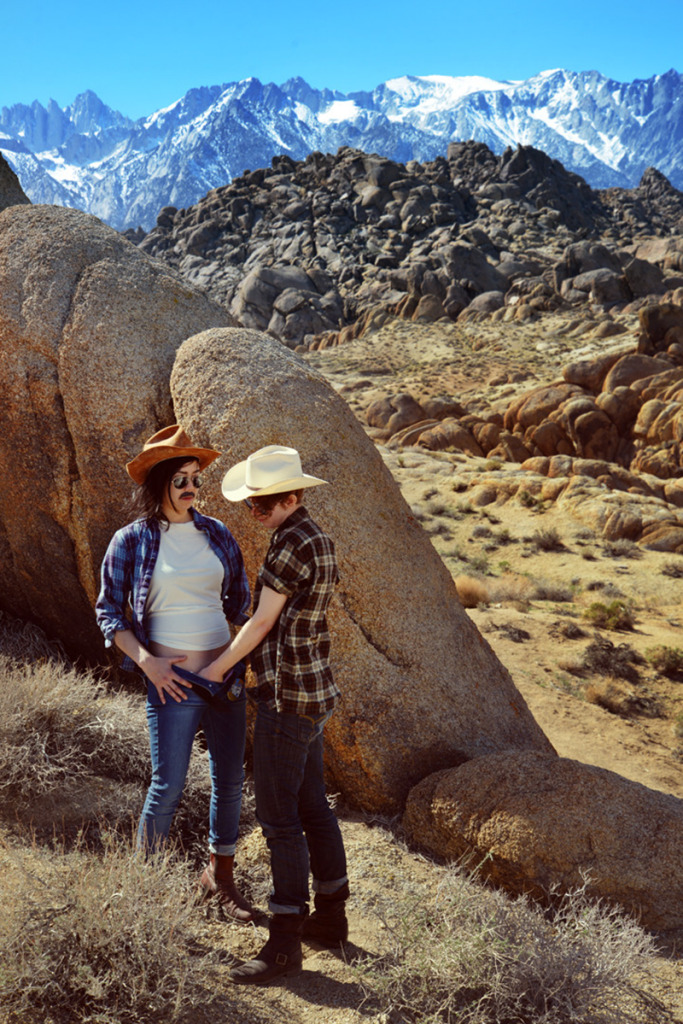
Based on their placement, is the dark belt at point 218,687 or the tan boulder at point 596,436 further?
the tan boulder at point 596,436

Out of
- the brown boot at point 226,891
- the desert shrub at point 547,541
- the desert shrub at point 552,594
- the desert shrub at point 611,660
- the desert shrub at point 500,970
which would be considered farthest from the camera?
the desert shrub at point 547,541

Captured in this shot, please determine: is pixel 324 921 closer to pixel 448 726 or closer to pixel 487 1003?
pixel 487 1003

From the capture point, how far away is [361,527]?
4879mm

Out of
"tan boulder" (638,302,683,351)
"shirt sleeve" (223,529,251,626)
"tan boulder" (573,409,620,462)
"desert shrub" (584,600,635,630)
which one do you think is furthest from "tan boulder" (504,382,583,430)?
"shirt sleeve" (223,529,251,626)

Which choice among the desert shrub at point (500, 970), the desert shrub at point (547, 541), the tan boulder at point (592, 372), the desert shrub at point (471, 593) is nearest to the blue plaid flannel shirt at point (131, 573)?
the desert shrub at point (500, 970)

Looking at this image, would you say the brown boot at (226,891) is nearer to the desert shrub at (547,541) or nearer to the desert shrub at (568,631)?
the desert shrub at (568,631)

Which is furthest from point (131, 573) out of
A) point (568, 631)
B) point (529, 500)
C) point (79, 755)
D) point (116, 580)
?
point (529, 500)

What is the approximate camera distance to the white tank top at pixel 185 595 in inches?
127

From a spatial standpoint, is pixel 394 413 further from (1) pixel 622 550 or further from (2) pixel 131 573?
(2) pixel 131 573

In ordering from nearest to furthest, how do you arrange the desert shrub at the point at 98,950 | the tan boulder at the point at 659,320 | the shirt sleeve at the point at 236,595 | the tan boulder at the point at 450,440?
the desert shrub at the point at 98,950
the shirt sleeve at the point at 236,595
the tan boulder at the point at 450,440
the tan boulder at the point at 659,320

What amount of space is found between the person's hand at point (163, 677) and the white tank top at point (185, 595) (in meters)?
0.12

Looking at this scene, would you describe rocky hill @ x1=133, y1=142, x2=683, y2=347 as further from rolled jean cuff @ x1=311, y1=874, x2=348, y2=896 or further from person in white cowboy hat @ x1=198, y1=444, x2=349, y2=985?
rolled jean cuff @ x1=311, y1=874, x2=348, y2=896

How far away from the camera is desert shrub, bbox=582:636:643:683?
9.82 metres

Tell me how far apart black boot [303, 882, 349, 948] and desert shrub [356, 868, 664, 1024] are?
0.68 ft
